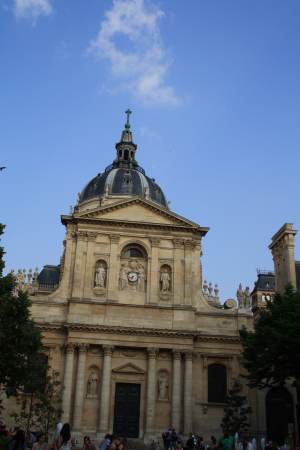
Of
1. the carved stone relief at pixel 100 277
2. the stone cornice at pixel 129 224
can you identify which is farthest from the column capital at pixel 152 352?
the stone cornice at pixel 129 224

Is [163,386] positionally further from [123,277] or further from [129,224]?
[129,224]

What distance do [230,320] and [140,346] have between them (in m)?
7.03

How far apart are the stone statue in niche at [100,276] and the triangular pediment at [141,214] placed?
3.77 metres

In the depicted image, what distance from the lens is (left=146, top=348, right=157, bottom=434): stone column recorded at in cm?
3799

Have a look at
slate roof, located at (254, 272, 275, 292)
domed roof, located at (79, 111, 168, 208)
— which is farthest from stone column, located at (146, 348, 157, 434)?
slate roof, located at (254, 272, 275, 292)

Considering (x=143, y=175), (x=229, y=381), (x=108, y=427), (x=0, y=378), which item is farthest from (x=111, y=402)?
(x=143, y=175)

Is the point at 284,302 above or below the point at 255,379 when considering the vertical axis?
above

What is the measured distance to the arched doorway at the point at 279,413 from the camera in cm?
3981

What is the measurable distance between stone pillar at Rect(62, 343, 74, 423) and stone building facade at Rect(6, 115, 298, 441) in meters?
0.07

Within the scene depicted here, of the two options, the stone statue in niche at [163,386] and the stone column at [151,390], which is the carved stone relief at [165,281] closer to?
the stone column at [151,390]

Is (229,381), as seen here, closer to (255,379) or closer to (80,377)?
(255,379)

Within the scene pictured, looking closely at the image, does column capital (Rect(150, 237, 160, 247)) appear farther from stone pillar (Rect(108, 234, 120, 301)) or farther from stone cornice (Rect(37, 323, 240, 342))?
stone cornice (Rect(37, 323, 240, 342))

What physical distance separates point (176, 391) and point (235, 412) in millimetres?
4092

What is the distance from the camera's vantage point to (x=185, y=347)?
1561 inches
